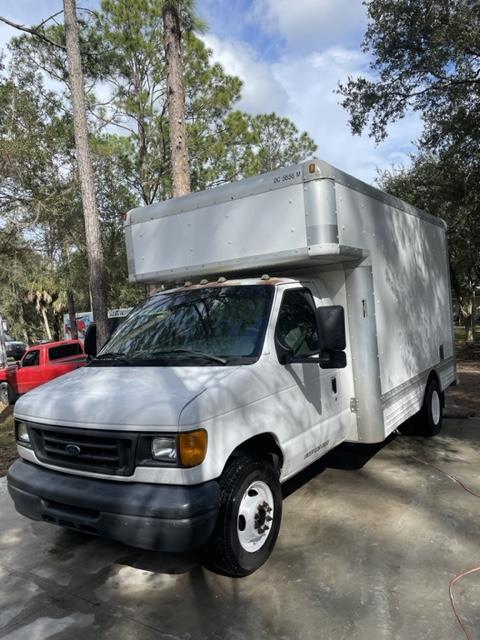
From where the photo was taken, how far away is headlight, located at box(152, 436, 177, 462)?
3.04 meters

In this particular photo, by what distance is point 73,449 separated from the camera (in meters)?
3.38

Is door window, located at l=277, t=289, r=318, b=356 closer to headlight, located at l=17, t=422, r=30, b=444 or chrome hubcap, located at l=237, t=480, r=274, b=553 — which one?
chrome hubcap, located at l=237, t=480, r=274, b=553

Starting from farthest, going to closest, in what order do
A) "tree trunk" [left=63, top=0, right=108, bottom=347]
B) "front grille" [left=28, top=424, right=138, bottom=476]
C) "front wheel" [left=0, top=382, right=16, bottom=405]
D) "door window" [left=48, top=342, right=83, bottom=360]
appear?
"front wheel" [left=0, top=382, right=16, bottom=405] < "door window" [left=48, top=342, right=83, bottom=360] < "tree trunk" [left=63, top=0, right=108, bottom=347] < "front grille" [left=28, top=424, right=138, bottom=476]

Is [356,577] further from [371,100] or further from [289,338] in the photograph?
[371,100]

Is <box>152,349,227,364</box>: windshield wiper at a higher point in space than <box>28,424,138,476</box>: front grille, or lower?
higher

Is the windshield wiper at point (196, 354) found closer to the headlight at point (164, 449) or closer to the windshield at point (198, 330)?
the windshield at point (198, 330)

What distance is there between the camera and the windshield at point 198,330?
3812mm

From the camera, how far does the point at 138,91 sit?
1833 centimetres

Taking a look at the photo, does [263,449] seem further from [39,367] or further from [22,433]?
[39,367]

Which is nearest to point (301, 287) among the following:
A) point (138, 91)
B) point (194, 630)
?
point (194, 630)

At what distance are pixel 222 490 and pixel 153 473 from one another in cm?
48

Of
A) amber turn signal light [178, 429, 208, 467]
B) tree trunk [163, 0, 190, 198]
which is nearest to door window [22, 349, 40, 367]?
tree trunk [163, 0, 190, 198]

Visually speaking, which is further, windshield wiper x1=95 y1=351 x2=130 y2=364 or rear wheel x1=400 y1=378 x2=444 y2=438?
rear wheel x1=400 y1=378 x2=444 y2=438

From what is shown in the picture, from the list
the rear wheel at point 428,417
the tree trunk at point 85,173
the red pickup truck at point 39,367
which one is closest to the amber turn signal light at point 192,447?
the rear wheel at point 428,417
